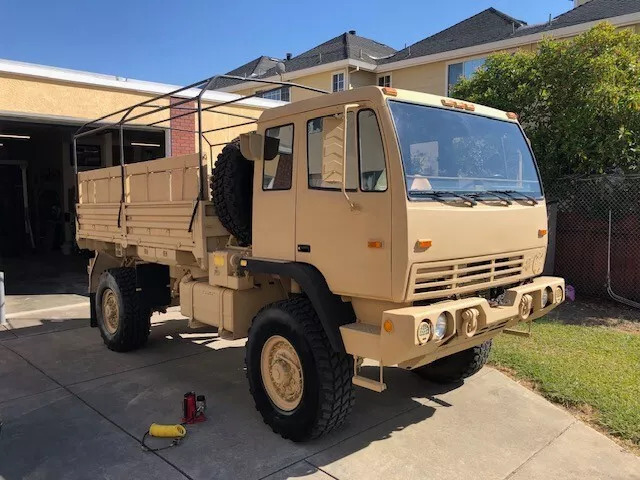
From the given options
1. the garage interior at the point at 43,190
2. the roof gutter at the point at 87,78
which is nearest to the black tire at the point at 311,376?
the roof gutter at the point at 87,78

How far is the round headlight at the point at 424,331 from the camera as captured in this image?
126 inches

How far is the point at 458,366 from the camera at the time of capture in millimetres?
5109

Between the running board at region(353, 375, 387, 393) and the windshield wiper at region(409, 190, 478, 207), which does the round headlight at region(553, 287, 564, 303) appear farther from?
the running board at region(353, 375, 387, 393)

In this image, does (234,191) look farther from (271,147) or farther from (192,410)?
(192,410)

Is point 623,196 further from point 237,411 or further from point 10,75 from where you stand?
point 10,75

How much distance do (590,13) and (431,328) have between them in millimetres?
16897

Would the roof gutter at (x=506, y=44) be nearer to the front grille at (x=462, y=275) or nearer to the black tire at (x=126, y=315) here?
the front grille at (x=462, y=275)

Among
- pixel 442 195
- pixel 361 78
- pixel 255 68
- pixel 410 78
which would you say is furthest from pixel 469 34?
pixel 442 195

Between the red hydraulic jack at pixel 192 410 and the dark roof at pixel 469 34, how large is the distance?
16.7 m

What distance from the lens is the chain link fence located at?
8.16 m

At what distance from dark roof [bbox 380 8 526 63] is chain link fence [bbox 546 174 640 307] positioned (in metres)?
10.5

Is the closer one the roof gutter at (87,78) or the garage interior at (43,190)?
the roof gutter at (87,78)

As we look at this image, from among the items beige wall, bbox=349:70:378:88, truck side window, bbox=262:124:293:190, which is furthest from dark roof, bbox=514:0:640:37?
truck side window, bbox=262:124:293:190

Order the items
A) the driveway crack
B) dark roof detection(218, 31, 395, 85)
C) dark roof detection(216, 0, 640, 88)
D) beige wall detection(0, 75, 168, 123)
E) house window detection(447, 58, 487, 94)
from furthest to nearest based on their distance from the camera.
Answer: dark roof detection(218, 31, 395, 85) < house window detection(447, 58, 487, 94) < dark roof detection(216, 0, 640, 88) < beige wall detection(0, 75, 168, 123) < the driveway crack
